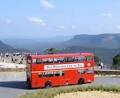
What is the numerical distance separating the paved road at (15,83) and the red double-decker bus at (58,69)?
117 cm

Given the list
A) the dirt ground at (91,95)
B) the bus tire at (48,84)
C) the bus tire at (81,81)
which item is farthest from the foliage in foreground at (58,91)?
the bus tire at (81,81)

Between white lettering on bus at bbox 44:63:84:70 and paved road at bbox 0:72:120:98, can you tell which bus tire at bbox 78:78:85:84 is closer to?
paved road at bbox 0:72:120:98

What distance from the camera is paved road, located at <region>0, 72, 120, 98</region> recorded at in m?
33.2

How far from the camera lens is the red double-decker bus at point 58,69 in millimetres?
35344

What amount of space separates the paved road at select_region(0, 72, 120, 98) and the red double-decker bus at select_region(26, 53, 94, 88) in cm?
117

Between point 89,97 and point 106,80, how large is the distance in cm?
1564

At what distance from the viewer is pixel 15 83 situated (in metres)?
39.3

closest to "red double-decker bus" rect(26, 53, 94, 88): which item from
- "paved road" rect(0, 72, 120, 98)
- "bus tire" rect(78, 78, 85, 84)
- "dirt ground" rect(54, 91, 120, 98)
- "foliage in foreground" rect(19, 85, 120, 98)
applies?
"bus tire" rect(78, 78, 85, 84)

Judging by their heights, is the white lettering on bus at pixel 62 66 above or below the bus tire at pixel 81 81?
above

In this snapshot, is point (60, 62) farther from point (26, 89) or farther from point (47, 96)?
point (47, 96)

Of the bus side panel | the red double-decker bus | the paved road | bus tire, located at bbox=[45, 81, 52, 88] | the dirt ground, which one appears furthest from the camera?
the bus side panel

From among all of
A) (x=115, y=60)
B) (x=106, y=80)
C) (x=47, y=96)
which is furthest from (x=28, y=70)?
(x=115, y=60)

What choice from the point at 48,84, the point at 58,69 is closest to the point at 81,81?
the point at 58,69

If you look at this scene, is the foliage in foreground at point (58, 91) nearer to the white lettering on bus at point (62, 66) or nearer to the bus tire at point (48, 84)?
the white lettering on bus at point (62, 66)
